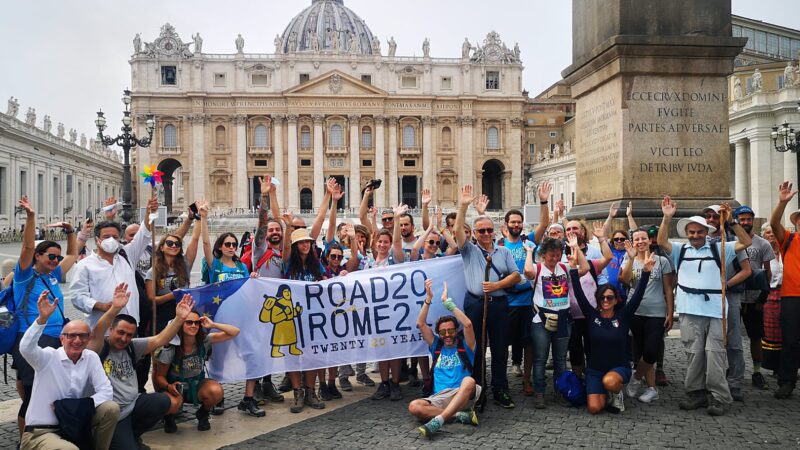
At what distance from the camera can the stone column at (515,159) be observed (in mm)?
73438

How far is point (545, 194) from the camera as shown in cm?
656

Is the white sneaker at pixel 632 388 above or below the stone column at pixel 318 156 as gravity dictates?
below

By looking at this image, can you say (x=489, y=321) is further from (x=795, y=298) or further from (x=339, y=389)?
(x=795, y=298)

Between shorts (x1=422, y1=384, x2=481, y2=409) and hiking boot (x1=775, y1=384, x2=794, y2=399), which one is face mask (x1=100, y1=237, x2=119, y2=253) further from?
hiking boot (x1=775, y1=384, x2=794, y2=399)

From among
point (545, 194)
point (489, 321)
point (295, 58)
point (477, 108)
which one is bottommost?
point (489, 321)

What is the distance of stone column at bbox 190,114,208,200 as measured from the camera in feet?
224

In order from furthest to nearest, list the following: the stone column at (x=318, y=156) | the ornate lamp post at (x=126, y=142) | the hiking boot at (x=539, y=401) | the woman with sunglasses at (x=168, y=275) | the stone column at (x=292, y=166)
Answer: the stone column at (x=318, y=156) < the stone column at (x=292, y=166) < the ornate lamp post at (x=126, y=142) < the woman with sunglasses at (x=168, y=275) < the hiking boot at (x=539, y=401)

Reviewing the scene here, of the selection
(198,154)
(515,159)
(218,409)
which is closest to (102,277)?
(218,409)

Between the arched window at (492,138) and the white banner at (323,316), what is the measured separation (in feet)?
227

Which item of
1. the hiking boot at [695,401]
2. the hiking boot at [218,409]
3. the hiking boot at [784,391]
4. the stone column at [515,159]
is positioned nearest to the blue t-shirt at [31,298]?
the hiking boot at [218,409]

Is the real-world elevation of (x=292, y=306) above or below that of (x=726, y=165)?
below

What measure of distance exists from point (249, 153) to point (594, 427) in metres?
67.8

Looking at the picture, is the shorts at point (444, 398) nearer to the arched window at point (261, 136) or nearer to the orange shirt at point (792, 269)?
the orange shirt at point (792, 269)

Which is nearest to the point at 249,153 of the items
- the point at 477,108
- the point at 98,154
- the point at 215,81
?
the point at 215,81
